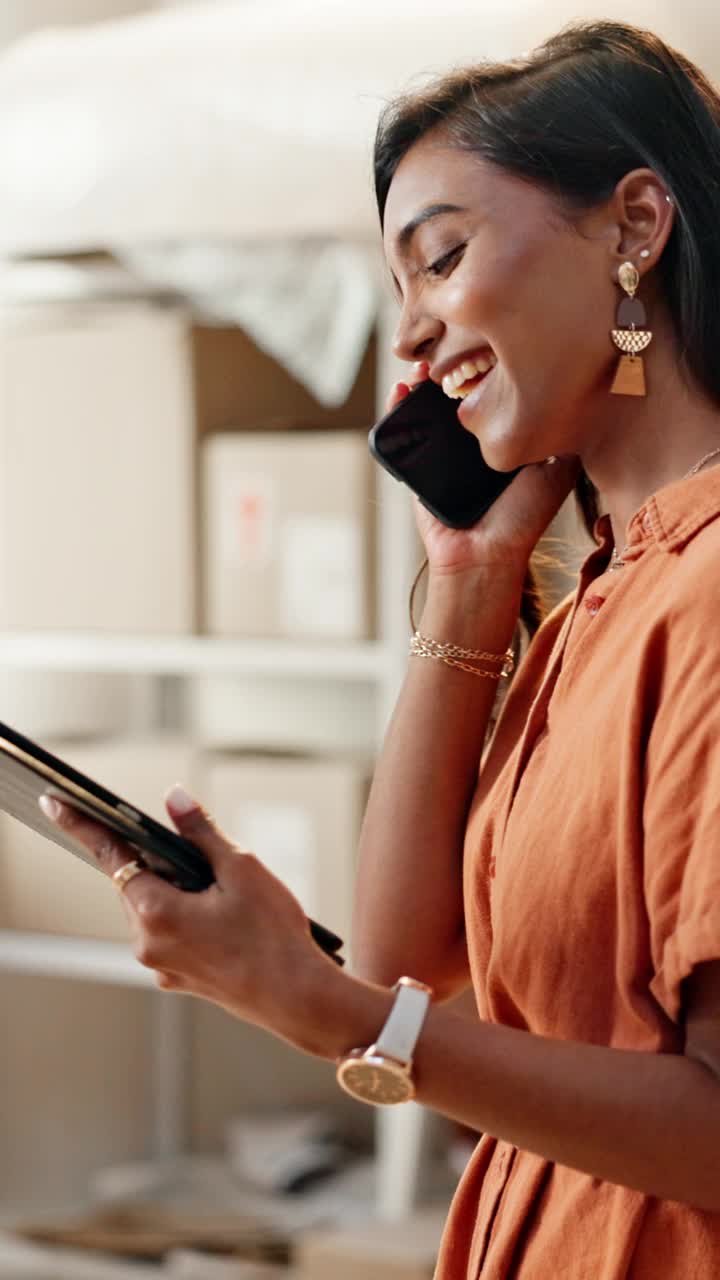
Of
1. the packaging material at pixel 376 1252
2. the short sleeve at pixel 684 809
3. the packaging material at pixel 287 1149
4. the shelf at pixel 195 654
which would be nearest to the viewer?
the short sleeve at pixel 684 809

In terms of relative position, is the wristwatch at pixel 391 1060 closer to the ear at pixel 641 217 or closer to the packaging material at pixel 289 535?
the ear at pixel 641 217

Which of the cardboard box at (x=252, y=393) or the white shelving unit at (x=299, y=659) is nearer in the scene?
the white shelving unit at (x=299, y=659)

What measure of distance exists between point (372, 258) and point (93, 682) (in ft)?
3.29

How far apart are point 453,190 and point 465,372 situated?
11cm

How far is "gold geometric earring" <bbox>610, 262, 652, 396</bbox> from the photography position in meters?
0.92

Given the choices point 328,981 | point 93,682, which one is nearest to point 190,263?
point 93,682

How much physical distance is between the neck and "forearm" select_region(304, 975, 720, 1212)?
1.09 ft

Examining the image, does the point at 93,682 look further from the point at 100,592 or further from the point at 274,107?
the point at 274,107

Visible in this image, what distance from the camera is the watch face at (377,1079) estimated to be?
2.48 ft

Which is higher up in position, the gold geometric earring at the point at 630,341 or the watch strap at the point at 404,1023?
the gold geometric earring at the point at 630,341

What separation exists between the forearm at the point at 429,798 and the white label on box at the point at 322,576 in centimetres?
101

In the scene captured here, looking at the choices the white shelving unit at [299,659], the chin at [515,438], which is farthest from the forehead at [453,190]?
the white shelving unit at [299,659]

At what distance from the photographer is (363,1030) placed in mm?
766

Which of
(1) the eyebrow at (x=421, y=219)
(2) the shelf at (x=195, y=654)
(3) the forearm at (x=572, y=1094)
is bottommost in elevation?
(2) the shelf at (x=195, y=654)
